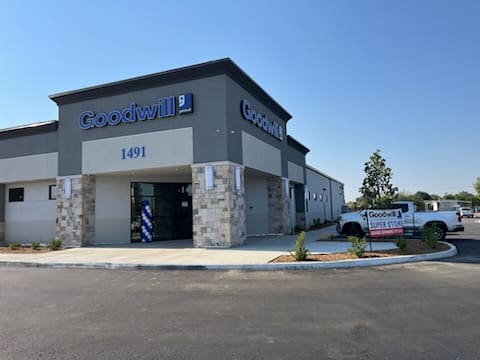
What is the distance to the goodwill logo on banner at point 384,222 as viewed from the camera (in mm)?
12492

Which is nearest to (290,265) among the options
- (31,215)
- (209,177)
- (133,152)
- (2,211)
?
(209,177)

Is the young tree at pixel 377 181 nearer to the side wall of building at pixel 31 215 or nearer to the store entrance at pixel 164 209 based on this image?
the store entrance at pixel 164 209

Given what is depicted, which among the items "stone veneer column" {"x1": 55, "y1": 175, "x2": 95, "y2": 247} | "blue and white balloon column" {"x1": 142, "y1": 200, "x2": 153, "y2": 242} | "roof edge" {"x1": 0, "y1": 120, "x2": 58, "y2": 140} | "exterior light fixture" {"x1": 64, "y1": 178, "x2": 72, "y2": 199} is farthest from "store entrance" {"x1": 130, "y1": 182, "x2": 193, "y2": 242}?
"roof edge" {"x1": 0, "y1": 120, "x2": 58, "y2": 140}

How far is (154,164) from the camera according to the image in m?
16.4

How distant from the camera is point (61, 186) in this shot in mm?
18562

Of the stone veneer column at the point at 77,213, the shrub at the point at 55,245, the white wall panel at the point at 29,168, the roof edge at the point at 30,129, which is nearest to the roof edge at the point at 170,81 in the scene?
the roof edge at the point at 30,129

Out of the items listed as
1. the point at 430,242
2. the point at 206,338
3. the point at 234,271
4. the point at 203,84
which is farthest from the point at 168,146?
the point at 206,338

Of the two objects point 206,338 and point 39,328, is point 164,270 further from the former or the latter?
point 206,338

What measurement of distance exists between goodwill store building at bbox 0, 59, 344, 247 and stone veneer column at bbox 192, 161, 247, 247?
0.04 meters

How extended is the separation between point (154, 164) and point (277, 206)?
342 inches

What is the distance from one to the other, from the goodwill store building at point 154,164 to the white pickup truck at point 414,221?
4910 mm

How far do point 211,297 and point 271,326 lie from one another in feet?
6.91

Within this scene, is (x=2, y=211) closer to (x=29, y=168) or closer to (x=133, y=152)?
(x=29, y=168)

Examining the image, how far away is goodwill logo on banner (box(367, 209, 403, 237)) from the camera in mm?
12492
